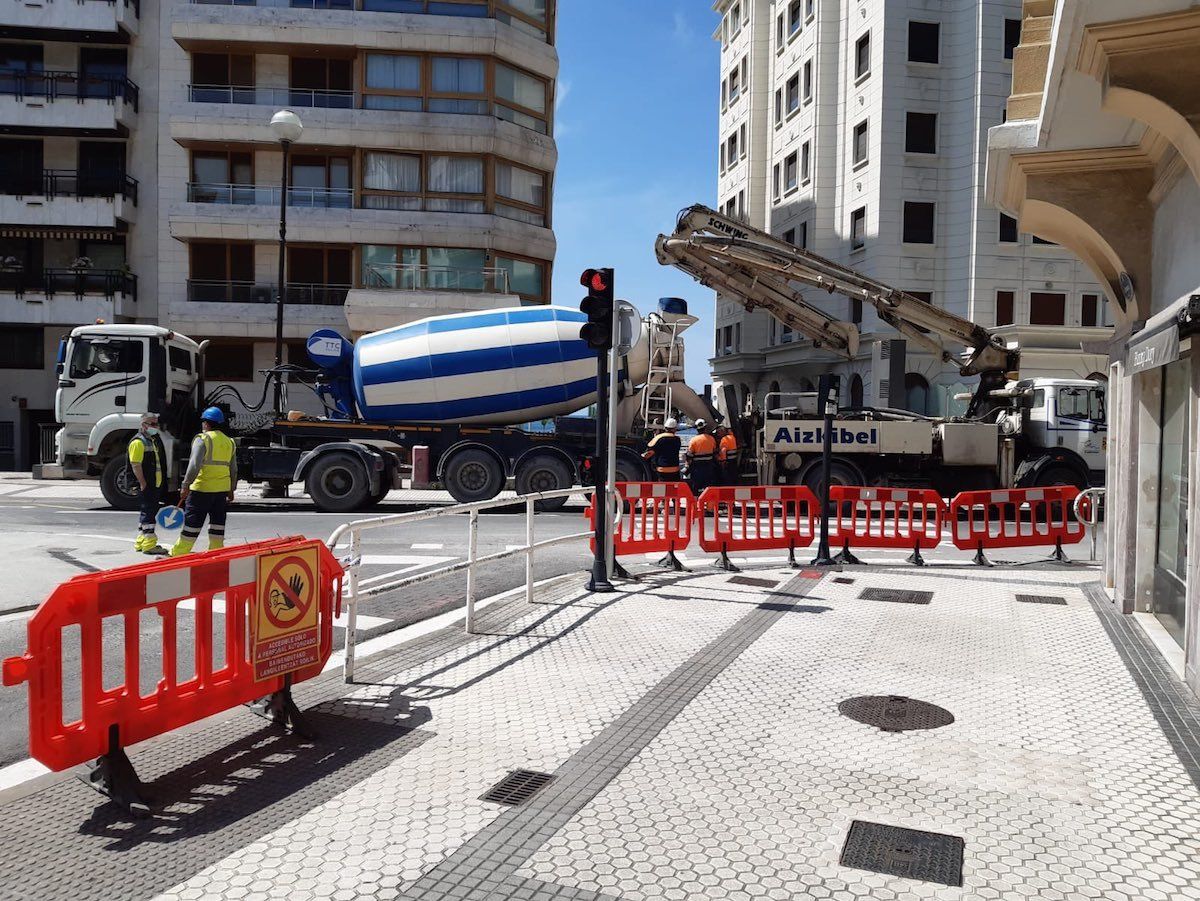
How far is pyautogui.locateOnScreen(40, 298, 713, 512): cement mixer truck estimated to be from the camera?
54.7 feet

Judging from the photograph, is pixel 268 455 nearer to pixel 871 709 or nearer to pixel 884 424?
pixel 884 424

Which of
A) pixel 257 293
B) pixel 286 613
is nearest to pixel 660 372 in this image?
pixel 286 613

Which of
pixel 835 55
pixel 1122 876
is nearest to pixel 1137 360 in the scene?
pixel 1122 876

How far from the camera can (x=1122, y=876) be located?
3.47 meters

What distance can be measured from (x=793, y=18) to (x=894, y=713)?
134 feet

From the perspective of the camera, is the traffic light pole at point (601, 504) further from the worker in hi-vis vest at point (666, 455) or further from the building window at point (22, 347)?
the building window at point (22, 347)

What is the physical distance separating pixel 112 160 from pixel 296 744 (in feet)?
111

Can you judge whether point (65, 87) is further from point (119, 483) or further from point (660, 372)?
point (660, 372)

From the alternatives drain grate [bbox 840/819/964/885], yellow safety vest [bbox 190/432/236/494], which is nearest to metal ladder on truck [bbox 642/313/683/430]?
yellow safety vest [bbox 190/432/236/494]

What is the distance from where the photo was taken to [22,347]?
108 feet

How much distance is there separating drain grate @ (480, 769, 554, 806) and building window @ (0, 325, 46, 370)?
34340mm

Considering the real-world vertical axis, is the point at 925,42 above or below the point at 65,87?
above

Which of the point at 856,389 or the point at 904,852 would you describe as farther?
the point at 856,389

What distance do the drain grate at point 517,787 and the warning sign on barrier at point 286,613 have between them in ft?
4.65
